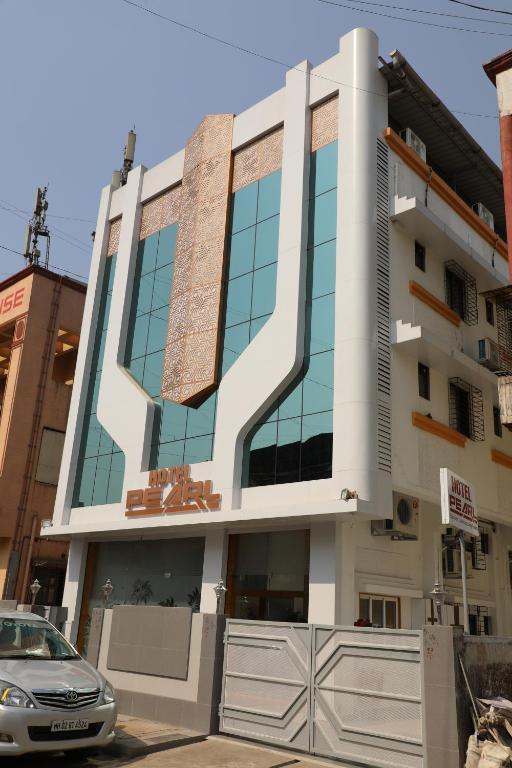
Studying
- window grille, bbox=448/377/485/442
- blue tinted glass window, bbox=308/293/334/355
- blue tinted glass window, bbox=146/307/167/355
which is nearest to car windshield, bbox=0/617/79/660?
blue tinted glass window, bbox=308/293/334/355

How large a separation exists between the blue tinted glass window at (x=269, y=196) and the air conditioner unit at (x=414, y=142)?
176 inches

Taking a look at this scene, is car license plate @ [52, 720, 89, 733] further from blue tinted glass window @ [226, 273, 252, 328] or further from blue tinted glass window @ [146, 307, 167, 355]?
blue tinted glass window @ [146, 307, 167, 355]

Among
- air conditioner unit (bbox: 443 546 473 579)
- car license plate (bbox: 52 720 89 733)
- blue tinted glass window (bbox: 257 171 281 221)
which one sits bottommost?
car license plate (bbox: 52 720 89 733)

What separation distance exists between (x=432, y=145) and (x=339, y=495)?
14714 mm

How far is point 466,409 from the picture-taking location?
2300 centimetres

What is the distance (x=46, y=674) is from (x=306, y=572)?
998 cm

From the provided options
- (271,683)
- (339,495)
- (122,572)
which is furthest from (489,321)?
(271,683)

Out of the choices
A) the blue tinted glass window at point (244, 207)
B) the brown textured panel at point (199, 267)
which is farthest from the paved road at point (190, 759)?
the blue tinted glass window at point (244, 207)

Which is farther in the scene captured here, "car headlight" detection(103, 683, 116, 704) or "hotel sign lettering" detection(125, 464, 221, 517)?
"hotel sign lettering" detection(125, 464, 221, 517)

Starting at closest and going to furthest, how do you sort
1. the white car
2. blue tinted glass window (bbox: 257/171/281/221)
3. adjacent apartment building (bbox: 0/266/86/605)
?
the white car, blue tinted glass window (bbox: 257/171/281/221), adjacent apartment building (bbox: 0/266/86/605)

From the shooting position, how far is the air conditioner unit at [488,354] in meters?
22.9

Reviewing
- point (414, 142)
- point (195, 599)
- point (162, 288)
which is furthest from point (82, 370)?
point (414, 142)

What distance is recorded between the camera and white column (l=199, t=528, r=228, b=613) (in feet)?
65.4

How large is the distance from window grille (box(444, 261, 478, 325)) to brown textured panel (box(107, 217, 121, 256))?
13.7 m
